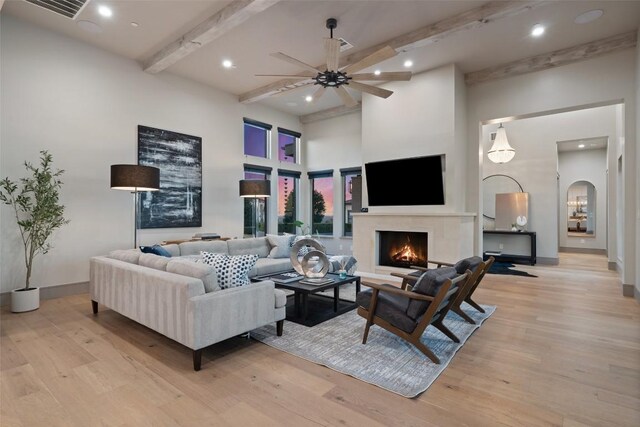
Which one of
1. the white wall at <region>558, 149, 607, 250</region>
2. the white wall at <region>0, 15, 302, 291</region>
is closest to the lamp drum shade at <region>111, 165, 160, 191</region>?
the white wall at <region>0, 15, 302, 291</region>

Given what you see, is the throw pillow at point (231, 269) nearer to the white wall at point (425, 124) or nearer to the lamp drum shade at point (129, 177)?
the lamp drum shade at point (129, 177)

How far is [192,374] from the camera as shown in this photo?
2.54 metres

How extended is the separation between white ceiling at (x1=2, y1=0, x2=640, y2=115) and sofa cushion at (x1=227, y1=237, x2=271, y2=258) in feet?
10.5

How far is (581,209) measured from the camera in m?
9.90

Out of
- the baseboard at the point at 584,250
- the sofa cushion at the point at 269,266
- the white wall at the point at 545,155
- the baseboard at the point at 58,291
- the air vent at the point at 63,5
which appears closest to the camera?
the air vent at the point at 63,5

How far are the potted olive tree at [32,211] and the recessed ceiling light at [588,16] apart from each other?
7.40 meters

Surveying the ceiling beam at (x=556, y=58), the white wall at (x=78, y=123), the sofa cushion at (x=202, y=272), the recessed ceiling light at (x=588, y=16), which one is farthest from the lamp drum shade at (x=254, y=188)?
Answer: the recessed ceiling light at (x=588, y=16)

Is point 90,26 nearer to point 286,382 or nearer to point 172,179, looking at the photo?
point 172,179

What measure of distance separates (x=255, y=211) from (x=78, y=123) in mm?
3927

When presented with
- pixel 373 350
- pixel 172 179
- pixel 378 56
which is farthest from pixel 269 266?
pixel 378 56

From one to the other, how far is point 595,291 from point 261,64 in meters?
6.80

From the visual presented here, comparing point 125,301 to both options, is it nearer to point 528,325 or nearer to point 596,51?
point 528,325

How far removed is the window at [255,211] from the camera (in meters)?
7.80

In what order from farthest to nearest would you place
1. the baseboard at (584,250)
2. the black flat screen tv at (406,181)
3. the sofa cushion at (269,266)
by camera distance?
the baseboard at (584,250)
the black flat screen tv at (406,181)
the sofa cushion at (269,266)
